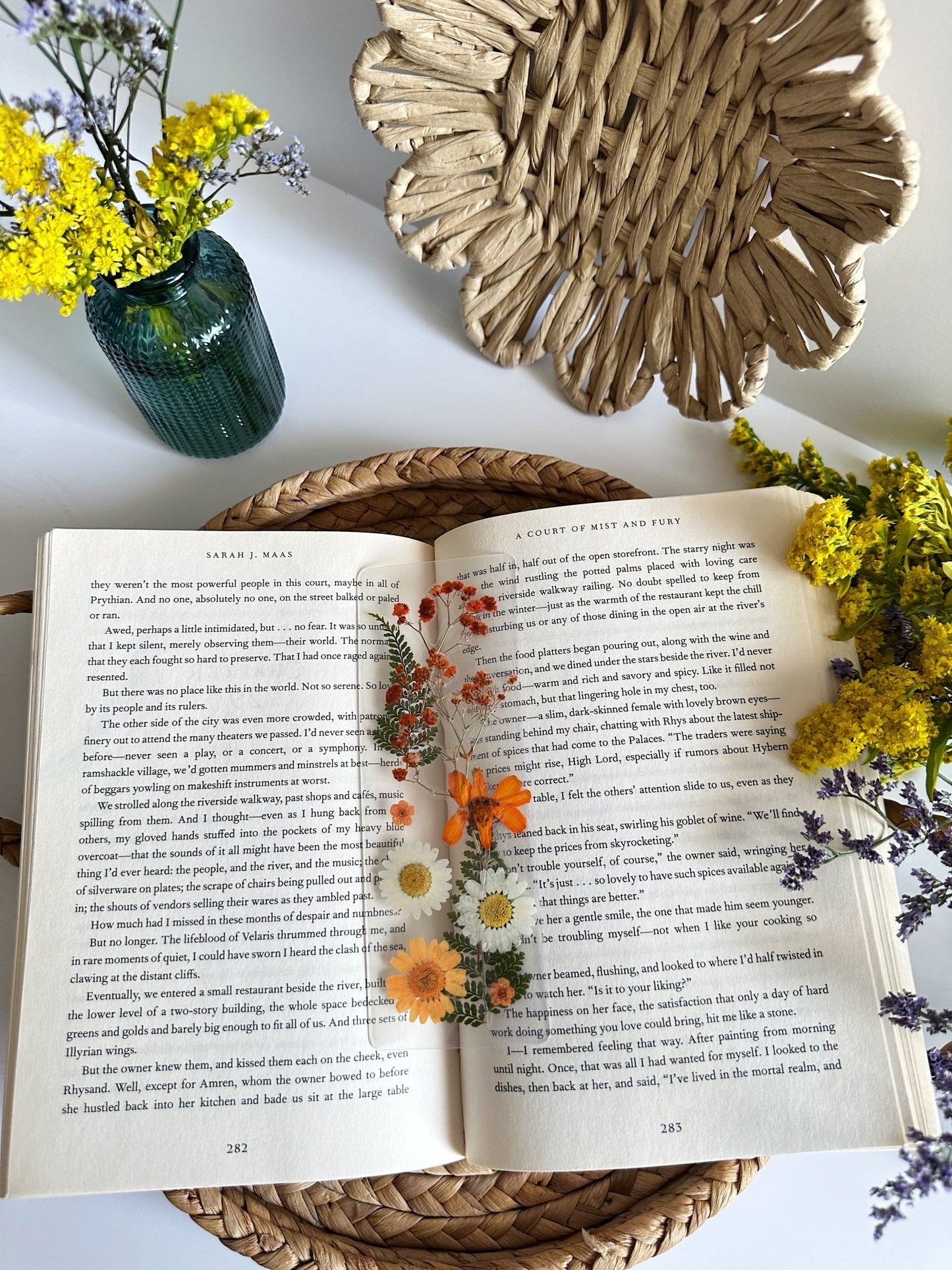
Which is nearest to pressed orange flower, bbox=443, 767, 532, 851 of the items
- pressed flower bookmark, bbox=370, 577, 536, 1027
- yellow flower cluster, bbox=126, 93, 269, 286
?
pressed flower bookmark, bbox=370, 577, 536, 1027

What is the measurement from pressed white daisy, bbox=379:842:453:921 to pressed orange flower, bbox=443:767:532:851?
2 cm

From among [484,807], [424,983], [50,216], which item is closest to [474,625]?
[484,807]

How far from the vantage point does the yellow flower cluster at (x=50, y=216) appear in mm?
512

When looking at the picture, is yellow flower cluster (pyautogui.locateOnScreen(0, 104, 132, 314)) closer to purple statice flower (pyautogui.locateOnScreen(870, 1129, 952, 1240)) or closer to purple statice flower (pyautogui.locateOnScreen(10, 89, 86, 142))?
purple statice flower (pyautogui.locateOnScreen(10, 89, 86, 142))

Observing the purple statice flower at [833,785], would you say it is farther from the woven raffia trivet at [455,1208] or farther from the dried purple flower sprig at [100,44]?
the dried purple flower sprig at [100,44]

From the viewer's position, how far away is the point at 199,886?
0.64 metres

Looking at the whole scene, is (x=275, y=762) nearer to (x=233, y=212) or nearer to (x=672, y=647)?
(x=672, y=647)

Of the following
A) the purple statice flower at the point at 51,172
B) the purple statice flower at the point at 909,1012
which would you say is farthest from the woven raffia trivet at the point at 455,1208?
the purple statice flower at the point at 51,172

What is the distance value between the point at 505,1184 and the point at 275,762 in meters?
0.35

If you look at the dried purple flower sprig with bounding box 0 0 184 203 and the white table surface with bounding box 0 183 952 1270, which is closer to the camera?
the dried purple flower sprig with bounding box 0 0 184 203

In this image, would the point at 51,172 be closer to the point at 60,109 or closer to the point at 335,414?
the point at 60,109

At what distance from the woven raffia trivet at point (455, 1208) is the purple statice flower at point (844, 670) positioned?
200 mm

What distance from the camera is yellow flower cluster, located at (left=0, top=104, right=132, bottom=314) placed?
51cm

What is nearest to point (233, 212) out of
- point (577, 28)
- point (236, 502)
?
point (236, 502)
